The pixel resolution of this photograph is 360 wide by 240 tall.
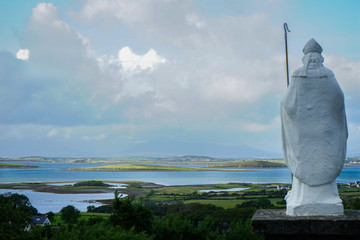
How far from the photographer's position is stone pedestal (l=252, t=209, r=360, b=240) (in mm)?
7863

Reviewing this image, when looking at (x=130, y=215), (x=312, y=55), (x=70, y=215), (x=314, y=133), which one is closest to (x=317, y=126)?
(x=314, y=133)

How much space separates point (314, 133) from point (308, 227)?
2120 mm

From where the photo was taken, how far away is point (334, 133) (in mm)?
8953

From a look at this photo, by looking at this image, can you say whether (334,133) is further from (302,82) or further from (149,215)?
(149,215)

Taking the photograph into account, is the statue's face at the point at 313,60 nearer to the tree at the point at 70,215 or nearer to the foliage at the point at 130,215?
the foliage at the point at 130,215

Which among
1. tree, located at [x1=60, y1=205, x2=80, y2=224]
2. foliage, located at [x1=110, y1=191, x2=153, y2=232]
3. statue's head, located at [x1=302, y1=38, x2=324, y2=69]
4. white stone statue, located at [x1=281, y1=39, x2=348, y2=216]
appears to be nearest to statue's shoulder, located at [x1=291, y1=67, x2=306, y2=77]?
white stone statue, located at [x1=281, y1=39, x2=348, y2=216]

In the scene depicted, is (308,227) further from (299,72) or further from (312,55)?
(312,55)

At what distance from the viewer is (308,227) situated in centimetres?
800

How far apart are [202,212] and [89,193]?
175 ft

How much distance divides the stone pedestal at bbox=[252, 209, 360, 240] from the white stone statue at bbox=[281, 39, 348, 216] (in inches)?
26.3

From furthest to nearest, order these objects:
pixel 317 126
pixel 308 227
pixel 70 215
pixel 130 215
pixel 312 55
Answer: pixel 70 215 < pixel 130 215 < pixel 312 55 < pixel 317 126 < pixel 308 227

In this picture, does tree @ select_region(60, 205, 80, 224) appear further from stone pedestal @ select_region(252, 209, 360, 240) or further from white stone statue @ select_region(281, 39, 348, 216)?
stone pedestal @ select_region(252, 209, 360, 240)

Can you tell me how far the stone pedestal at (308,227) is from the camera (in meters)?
7.86

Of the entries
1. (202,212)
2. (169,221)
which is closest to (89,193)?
(202,212)
